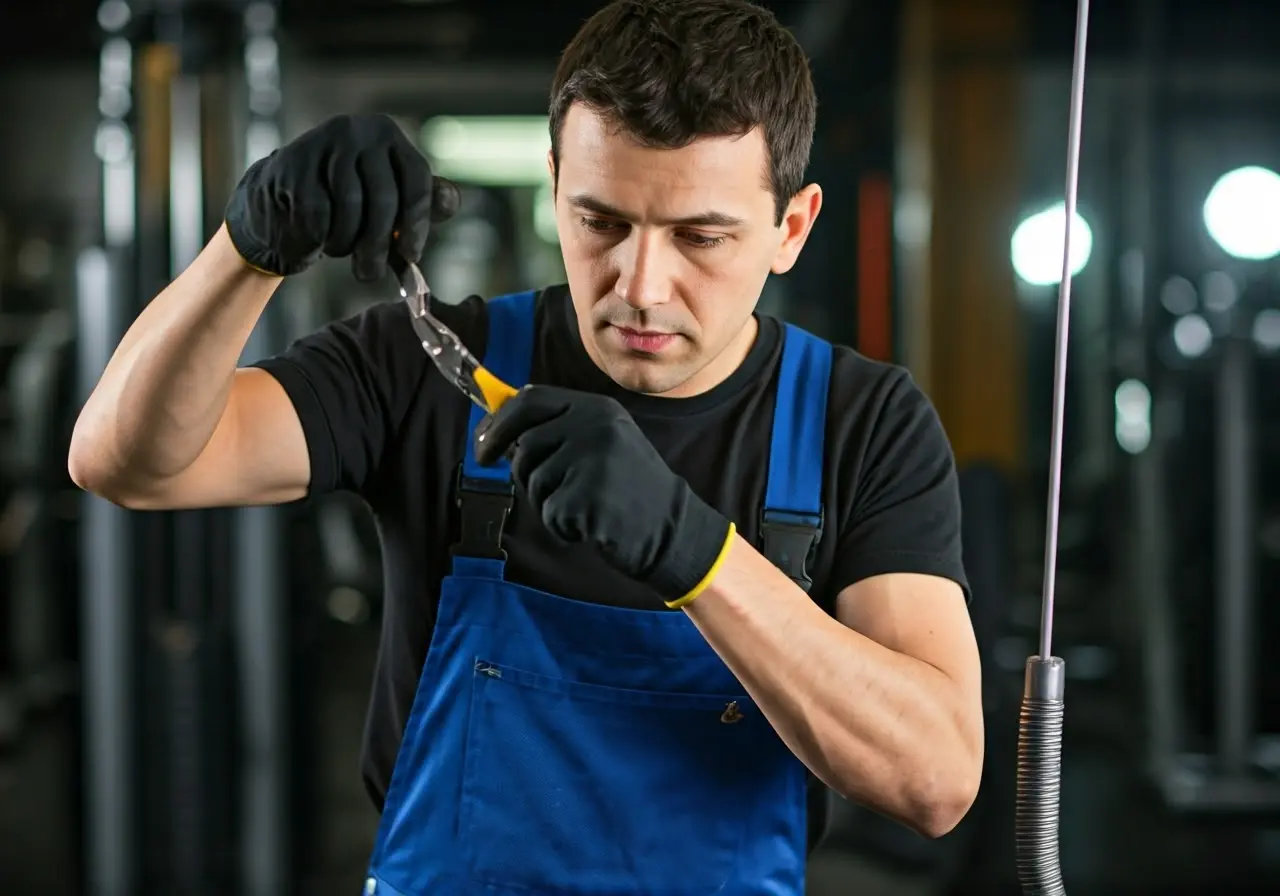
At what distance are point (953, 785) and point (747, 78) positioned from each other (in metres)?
0.64

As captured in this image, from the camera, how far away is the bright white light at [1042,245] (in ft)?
12.8

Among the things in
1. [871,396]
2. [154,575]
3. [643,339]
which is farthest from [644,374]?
[154,575]

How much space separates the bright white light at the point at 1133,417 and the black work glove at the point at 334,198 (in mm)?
3054

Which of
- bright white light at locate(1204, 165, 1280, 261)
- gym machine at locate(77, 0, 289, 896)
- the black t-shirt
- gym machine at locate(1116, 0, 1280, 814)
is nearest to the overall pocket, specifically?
the black t-shirt

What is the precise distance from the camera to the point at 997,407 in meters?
3.95

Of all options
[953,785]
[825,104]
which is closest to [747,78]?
[953,785]

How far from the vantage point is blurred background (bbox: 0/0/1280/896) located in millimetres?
2881

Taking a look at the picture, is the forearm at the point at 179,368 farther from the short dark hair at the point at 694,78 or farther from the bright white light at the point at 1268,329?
the bright white light at the point at 1268,329

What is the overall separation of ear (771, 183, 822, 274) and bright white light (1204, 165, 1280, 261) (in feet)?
9.37

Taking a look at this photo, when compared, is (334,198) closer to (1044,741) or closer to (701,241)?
(701,241)

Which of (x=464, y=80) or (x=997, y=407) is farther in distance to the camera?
(x=997, y=407)

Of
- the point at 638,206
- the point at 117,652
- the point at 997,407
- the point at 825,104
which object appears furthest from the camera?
the point at 997,407

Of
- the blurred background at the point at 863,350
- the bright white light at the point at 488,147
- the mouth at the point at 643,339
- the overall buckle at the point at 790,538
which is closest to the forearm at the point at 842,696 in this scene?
the overall buckle at the point at 790,538

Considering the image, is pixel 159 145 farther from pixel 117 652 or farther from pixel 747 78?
pixel 747 78
